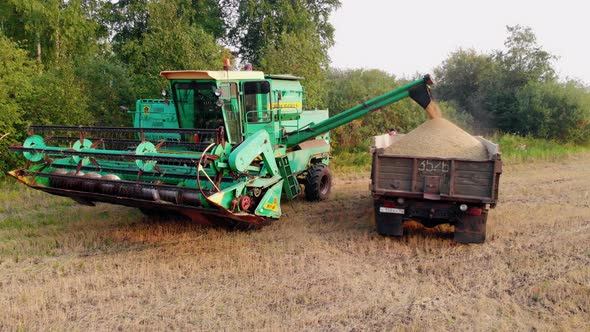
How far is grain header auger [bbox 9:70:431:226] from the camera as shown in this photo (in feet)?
19.3

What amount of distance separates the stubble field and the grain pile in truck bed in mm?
1177

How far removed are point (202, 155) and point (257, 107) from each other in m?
2.64

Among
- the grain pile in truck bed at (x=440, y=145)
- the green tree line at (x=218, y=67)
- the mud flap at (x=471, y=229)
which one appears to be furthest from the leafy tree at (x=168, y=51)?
the mud flap at (x=471, y=229)

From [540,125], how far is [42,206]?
1698 centimetres

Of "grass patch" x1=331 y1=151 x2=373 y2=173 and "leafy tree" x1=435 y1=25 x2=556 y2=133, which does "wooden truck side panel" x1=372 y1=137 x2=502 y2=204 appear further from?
"leafy tree" x1=435 y1=25 x2=556 y2=133

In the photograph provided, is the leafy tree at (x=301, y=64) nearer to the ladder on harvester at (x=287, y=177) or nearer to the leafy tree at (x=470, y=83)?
the ladder on harvester at (x=287, y=177)

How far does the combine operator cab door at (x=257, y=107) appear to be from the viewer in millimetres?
7742

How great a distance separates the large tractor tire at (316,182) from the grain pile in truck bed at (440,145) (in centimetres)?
227

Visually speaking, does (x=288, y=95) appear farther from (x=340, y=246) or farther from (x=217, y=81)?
(x=340, y=246)

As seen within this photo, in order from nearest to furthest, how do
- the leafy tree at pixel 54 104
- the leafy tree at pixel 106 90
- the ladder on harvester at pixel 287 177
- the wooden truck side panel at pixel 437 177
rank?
the wooden truck side panel at pixel 437 177 < the ladder on harvester at pixel 287 177 < the leafy tree at pixel 54 104 < the leafy tree at pixel 106 90

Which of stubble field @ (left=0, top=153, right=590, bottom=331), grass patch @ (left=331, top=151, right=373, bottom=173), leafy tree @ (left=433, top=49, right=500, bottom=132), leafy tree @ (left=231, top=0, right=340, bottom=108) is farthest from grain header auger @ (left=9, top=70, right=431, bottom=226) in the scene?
leafy tree @ (left=433, top=49, right=500, bottom=132)

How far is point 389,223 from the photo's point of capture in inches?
266

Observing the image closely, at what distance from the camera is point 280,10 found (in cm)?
2073

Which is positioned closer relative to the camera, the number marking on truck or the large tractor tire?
the number marking on truck
